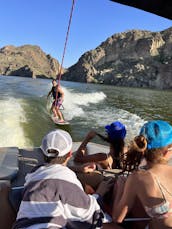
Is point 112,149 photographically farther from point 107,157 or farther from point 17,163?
point 17,163

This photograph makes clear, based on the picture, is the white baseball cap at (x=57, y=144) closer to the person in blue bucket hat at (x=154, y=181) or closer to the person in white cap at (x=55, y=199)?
the person in white cap at (x=55, y=199)

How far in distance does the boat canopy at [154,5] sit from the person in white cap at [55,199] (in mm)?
971

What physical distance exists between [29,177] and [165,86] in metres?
103

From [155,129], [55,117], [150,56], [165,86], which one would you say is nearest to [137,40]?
[150,56]

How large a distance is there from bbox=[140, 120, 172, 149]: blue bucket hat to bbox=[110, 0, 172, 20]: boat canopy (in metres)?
0.75

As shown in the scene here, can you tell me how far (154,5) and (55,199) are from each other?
135cm

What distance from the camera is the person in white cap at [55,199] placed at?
1835 mm

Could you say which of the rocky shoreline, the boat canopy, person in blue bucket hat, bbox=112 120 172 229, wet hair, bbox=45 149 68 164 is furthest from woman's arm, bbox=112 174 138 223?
the rocky shoreline

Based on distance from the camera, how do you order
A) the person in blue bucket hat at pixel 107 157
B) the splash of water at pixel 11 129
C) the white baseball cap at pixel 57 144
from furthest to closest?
the splash of water at pixel 11 129, the person in blue bucket hat at pixel 107 157, the white baseball cap at pixel 57 144

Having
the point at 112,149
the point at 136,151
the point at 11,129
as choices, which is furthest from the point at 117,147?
the point at 11,129

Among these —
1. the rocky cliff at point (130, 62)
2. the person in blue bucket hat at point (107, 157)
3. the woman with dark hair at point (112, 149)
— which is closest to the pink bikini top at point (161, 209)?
the person in blue bucket hat at point (107, 157)

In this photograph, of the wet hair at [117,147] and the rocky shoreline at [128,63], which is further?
the rocky shoreline at [128,63]

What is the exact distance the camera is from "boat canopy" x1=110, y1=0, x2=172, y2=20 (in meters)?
1.96

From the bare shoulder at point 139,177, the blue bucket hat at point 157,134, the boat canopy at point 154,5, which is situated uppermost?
the boat canopy at point 154,5
